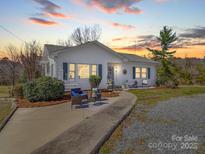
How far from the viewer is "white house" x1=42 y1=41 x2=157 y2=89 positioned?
15.5m

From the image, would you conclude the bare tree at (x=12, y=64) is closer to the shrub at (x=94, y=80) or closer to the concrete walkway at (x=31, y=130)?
the shrub at (x=94, y=80)

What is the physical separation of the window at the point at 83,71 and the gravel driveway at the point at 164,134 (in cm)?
955

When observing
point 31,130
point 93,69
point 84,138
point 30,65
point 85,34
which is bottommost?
point 31,130

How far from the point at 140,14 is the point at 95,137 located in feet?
47.3

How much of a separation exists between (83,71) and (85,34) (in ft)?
83.7

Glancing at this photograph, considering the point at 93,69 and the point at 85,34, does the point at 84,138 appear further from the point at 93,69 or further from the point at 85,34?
the point at 85,34

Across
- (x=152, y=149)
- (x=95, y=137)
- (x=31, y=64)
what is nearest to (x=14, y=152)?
(x=95, y=137)

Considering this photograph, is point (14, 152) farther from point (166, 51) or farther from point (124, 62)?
point (166, 51)

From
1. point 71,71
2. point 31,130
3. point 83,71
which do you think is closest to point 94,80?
point 83,71

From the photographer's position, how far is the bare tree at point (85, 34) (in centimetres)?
3991

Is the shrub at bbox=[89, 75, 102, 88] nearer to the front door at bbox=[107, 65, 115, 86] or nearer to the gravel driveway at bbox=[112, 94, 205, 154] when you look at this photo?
the front door at bbox=[107, 65, 115, 86]

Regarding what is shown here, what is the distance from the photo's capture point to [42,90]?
11.7 metres

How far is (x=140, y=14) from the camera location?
54.7 feet

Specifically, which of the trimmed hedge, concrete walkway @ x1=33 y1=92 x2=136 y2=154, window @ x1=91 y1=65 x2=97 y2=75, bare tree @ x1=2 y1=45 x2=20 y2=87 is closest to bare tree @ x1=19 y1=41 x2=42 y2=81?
bare tree @ x1=2 y1=45 x2=20 y2=87
